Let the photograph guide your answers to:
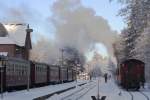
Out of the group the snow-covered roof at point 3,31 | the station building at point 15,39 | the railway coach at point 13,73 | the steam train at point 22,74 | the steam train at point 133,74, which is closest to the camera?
the railway coach at point 13,73

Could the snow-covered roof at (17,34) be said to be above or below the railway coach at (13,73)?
above

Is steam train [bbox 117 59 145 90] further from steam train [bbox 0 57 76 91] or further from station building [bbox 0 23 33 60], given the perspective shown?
station building [bbox 0 23 33 60]

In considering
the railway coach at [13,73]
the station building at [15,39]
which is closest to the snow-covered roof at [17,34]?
the station building at [15,39]

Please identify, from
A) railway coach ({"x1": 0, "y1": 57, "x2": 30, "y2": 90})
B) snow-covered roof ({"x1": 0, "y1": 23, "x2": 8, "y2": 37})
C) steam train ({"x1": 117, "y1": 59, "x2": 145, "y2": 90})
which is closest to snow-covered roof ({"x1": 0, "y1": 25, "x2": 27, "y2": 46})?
snow-covered roof ({"x1": 0, "y1": 23, "x2": 8, "y2": 37})

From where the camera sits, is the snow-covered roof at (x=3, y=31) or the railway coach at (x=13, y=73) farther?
the snow-covered roof at (x=3, y=31)

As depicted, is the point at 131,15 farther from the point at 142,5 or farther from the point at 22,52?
the point at 22,52

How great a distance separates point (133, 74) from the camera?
51.8 meters

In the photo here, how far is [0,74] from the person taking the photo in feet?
115

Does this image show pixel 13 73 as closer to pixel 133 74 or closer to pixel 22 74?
pixel 22 74

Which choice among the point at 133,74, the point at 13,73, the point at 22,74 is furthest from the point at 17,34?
the point at 13,73

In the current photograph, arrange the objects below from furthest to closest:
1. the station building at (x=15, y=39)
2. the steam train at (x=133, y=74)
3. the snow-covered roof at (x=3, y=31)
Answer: the snow-covered roof at (x=3, y=31) → the station building at (x=15, y=39) → the steam train at (x=133, y=74)

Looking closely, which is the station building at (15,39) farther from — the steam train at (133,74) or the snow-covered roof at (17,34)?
the steam train at (133,74)

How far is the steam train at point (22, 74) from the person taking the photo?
3625 centimetres

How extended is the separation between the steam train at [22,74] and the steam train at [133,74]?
9640 millimetres
